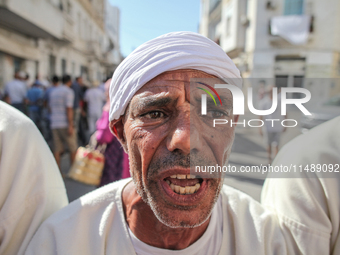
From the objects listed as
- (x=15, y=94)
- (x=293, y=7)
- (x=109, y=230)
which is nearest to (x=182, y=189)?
(x=109, y=230)

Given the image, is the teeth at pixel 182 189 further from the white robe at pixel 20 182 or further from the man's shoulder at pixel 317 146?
the white robe at pixel 20 182

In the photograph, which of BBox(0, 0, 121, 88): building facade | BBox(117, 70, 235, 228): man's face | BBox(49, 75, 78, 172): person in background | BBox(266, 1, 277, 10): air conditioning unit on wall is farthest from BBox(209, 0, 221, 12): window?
BBox(117, 70, 235, 228): man's face

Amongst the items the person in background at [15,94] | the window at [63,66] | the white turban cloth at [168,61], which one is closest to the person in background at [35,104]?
the person in background at [15,94]

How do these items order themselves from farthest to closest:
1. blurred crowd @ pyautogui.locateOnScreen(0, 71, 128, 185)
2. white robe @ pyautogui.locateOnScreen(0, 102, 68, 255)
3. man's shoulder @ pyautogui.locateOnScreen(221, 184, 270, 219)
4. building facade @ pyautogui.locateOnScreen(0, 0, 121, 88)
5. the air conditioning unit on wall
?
the air conditioning unit on wall → building facade @ pyautogui.locateOnScreen(0, 0, 121, 88) → blurred crowd @ pyautogui.locateOnScreen(0, 71, 128, 185) → man's shoulder @ pyautogui.locateOnScreen(221, 184, 270, 219) → white robe @ pyautogui.locateOnScreen(0, 102, 68, 255)

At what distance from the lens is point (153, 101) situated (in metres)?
1.12

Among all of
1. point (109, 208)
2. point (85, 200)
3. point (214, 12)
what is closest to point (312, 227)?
point (109, 208)

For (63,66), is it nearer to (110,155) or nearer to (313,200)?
(110,155)

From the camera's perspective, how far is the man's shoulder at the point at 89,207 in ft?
4.18

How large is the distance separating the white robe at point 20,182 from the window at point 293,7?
714 inches

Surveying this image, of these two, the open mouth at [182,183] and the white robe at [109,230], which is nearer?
the open mouth at [182,183]

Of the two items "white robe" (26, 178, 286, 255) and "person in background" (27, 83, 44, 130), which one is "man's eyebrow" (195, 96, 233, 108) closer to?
"white robe" (26, 178, 286, 255)

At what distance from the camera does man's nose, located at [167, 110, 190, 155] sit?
1.00 meters

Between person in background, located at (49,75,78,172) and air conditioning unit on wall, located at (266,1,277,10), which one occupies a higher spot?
air conditioning unit on wall, located at (266,1,277,10)

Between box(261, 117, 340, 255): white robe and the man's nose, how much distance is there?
62 centimetres
